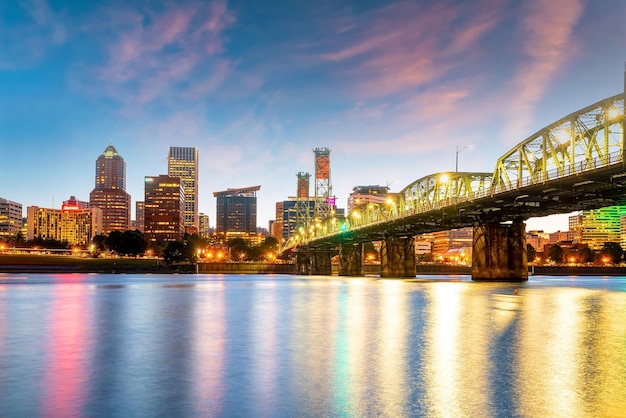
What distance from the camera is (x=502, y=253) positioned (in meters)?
111

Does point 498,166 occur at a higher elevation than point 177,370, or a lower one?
higher

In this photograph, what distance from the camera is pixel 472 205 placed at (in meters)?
104

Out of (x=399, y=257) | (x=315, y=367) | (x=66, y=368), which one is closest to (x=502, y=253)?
(x=399, y=257)

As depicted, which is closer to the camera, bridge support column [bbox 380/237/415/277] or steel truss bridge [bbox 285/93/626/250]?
steel truss bridge [bbox 285/93/626/250]

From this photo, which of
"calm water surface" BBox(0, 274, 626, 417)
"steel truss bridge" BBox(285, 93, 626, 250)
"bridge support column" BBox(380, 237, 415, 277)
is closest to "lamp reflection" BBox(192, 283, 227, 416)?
"calm water surface" BBox(0, 274, 626, 417)

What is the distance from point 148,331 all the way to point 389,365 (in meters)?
16.4

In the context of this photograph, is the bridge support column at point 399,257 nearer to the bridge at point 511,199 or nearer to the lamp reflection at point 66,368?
the bridge at point 511,199

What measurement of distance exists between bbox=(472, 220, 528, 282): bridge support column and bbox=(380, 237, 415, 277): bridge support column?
48976 mm

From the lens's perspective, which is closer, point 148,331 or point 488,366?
point 488,366

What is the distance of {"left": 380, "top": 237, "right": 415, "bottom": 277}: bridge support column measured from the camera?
162m

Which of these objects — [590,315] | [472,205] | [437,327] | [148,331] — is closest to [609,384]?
[437,327]

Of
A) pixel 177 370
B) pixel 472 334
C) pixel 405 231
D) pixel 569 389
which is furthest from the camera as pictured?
pixel 405 231

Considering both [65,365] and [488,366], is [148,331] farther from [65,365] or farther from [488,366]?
[488,366]

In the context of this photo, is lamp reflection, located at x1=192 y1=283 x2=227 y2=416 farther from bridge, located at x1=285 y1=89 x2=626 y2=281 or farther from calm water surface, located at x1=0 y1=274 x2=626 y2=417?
bridge, located at x1=285 y1=89 x2=626 y2=281
